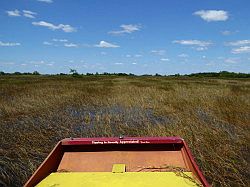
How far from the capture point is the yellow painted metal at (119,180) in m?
3.97

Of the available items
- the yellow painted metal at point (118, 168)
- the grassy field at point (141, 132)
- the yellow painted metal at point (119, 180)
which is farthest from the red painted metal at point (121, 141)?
the grassy field at point (141, 132)

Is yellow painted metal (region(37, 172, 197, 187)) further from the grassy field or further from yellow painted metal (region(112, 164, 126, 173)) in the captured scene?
the grassy field

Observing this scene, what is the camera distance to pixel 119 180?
412 centimetres

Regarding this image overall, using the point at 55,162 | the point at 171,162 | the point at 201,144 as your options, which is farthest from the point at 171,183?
the point at 201,144

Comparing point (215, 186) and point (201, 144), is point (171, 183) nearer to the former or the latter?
point (215, 186)

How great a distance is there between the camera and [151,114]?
1327 cm

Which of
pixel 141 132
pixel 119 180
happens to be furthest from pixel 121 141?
pixel 141 132

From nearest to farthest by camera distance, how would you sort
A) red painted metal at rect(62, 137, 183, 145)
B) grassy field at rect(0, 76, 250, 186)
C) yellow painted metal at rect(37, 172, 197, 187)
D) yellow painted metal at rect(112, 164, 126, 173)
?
yellow painted metal at rect(37, 172, 197, 187) → yellow painted metal at rect(112, 164, 126, 173) → red painted metal at rect(62, 137, 183, 145) → grassy field at rect(0, 76, 250, 186)

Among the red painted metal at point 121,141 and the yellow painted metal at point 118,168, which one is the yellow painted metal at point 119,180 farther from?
the red painted metal at point 121,141

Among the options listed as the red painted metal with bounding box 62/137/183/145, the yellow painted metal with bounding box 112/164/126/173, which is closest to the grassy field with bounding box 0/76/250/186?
the red painted metal with bounding box 62/137/183/145

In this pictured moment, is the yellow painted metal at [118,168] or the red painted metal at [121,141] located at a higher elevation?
the red painted metal at [121,141]

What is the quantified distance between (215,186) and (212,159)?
120cm

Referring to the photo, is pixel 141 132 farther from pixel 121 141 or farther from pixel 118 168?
pixel 118 168

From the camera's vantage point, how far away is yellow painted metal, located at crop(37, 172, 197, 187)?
3969mm
